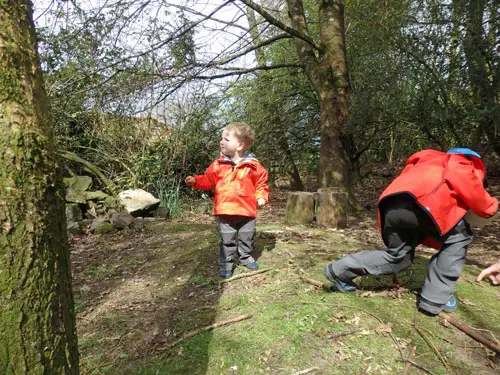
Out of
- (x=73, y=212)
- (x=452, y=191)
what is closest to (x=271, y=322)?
(x=452, y=191)

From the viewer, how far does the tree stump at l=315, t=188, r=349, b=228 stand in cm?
581

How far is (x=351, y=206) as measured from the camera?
7.14 meters

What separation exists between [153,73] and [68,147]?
3.59 m

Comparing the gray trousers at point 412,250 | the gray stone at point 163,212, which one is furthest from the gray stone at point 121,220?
the gray trousers at point 412,250

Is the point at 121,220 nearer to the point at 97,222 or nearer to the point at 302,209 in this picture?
the point at 97,222

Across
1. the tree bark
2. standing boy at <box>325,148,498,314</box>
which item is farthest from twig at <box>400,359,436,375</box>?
the tree bark

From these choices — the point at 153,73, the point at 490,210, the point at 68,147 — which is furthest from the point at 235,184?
the point at 68,147

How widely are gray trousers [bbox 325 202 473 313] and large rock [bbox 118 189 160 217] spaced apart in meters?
5.42

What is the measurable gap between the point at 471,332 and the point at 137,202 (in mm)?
6239

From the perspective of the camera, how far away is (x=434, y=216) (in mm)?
2463

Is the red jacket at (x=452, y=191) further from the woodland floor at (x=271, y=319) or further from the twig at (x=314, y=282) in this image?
the twig at (x=314, y=282)

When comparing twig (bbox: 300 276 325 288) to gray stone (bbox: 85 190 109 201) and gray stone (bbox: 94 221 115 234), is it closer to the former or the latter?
gray stone (bbox: 94 221 115 234)

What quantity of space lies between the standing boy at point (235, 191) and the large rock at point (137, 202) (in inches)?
160

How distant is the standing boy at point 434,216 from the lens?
8.11ft
